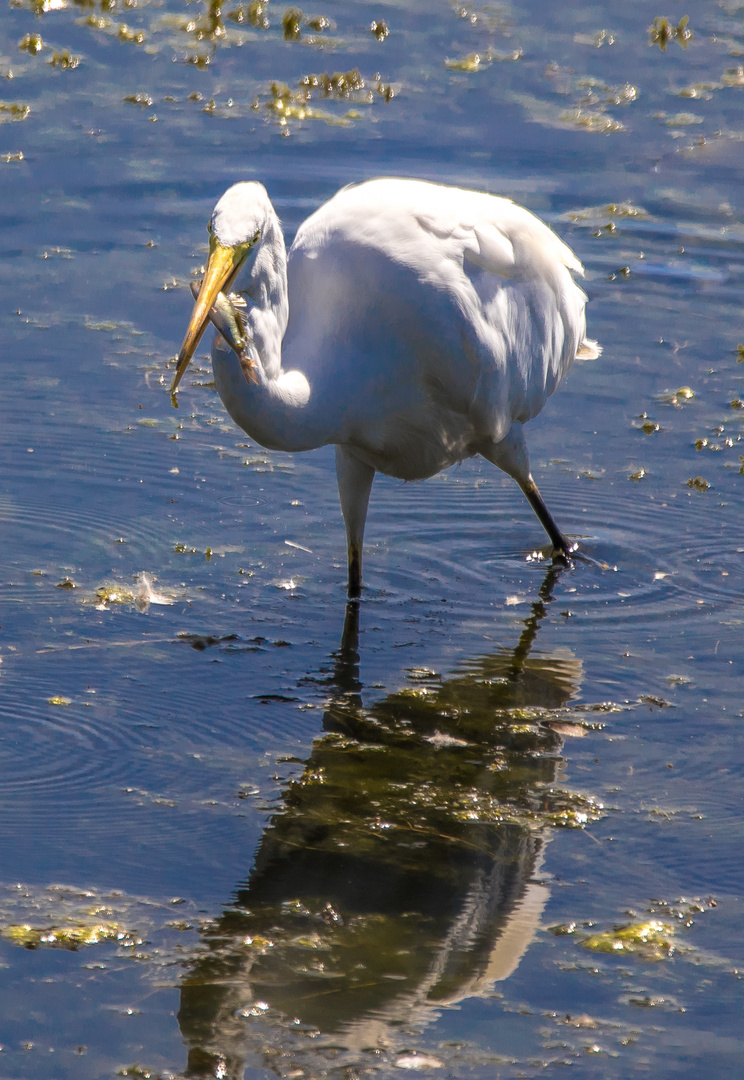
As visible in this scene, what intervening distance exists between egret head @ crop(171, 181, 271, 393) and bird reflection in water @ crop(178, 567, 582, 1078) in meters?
1.28

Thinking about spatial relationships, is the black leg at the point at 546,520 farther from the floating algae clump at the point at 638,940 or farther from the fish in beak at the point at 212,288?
the floating algae clump at the point at 638,940

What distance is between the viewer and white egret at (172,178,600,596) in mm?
3961

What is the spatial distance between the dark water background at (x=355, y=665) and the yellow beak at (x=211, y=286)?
128 centimetres

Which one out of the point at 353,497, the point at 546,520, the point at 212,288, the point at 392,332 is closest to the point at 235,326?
the point at 212,288

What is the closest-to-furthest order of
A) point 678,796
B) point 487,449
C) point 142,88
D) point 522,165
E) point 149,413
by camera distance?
point 678,796, point 487,449, point 149,413, point 522,165, point 142,88

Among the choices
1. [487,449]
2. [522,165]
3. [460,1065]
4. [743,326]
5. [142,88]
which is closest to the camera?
[460,1065]

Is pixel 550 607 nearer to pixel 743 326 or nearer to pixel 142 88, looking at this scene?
pixel 743 326

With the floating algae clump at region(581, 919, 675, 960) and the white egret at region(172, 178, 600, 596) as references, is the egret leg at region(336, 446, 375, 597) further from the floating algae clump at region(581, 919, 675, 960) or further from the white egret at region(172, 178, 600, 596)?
the floating algae clump at region(581, 919, 675, 960)

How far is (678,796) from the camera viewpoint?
13.8 ft

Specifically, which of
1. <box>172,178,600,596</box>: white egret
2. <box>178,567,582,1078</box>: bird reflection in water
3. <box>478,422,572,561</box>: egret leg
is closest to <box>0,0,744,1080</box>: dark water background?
<box>178,567,582,1078</box>: bird reflection in water

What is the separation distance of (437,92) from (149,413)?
435cm

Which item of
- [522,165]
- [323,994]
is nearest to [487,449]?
[323,994]

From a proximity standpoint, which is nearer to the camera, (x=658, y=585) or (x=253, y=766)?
(x=253, y=766)

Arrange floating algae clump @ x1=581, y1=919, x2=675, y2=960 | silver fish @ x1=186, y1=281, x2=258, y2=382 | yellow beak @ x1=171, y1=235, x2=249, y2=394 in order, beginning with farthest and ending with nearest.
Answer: silver fish @ x1=186, y1=281, x2=258, y2=382
floating algae clump @ x1=581, y1=919, x2=675, y2=960
yellow beak @ x1=171, y1=235, x2=249, y2=394
